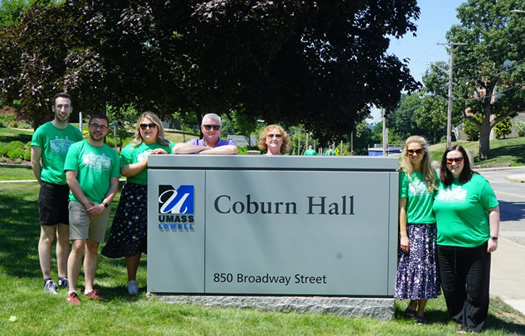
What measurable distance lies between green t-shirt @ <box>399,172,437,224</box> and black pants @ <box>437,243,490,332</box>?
11.2 inches

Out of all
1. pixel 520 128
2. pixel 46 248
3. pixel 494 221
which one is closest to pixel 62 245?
pixel 46 248

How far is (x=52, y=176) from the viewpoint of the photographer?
5.25 m

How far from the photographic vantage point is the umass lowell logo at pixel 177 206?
4910mm

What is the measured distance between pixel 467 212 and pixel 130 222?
9.85 ft

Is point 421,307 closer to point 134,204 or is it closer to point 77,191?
point 134,204

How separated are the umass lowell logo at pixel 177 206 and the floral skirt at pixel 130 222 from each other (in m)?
0.39

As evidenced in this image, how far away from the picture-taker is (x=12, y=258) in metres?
→ 6.84

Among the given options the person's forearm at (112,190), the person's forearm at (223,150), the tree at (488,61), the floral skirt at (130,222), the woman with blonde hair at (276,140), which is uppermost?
the tree at (488,61)

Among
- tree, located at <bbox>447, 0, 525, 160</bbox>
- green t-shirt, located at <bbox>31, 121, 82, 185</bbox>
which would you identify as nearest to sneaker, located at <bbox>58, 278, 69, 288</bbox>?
green t-shirt, located at <bbox>31, 121, 82, 185</bbox>

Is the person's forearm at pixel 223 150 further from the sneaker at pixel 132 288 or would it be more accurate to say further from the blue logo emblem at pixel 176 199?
the sneaker at pixel 132 288

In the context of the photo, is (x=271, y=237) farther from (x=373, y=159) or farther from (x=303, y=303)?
(x=373, y=159)

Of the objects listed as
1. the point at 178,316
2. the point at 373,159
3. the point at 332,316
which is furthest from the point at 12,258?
the point at 373,159

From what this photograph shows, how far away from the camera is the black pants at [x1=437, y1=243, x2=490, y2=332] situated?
4.81 m

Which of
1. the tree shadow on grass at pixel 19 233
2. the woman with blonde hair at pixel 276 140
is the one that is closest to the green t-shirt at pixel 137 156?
the woman with blonde hair at pixel 276 140
